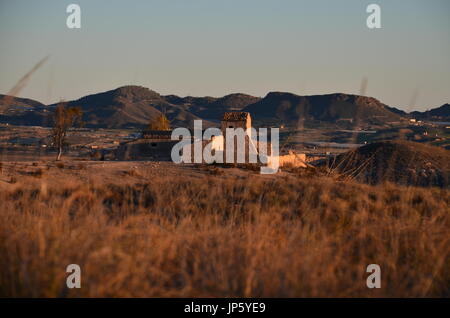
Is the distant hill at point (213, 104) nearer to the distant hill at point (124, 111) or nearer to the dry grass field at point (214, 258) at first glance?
the distant hill at point (124, 111)

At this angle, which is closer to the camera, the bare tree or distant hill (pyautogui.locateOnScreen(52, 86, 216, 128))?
the bare tree

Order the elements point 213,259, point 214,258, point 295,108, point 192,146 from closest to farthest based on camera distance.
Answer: point 213,259, point 214,258, point 192,146, point 295,108

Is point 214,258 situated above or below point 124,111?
below

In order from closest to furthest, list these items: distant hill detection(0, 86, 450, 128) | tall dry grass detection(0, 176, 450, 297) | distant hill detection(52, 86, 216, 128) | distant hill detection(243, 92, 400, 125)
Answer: tall dry grass detection(0, 176, 450, 297), distant hill detection(243, 92, 400, 125), distant hill detection(0, 86, 450, 128), distant hill detection(52, 86, 216, 128)

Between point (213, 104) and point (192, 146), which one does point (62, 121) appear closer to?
point (192, 146)

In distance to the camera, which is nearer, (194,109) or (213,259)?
(213,259)

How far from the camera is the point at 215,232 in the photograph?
14.3ft

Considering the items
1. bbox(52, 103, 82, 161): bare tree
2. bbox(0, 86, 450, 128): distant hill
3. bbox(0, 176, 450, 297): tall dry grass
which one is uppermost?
bbox(0, 86, 450, 128): distant hill

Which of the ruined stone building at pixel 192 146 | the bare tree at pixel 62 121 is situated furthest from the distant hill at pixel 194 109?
the bare tree at pixel 62 121

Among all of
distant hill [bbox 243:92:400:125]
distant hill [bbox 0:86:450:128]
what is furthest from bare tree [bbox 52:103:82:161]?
distant hill [bbox 243:92:400:125]

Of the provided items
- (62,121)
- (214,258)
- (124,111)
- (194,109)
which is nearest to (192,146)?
(62,121)

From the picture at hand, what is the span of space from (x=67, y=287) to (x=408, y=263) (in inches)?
110

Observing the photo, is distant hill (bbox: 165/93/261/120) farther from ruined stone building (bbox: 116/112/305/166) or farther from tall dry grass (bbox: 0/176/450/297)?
tall dry grass (bbox: 0/176/450/297)
